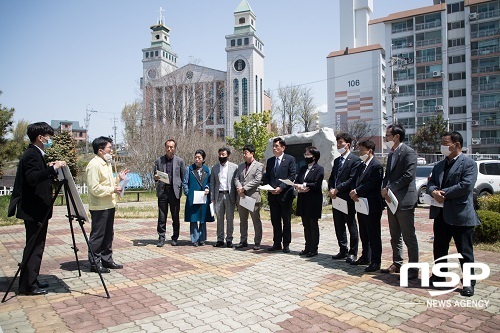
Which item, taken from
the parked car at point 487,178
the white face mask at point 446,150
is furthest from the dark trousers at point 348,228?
the parked car at point 487,178

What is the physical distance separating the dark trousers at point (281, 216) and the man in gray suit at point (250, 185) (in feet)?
1.03

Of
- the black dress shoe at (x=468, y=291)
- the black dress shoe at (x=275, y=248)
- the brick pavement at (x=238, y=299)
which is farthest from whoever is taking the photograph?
the black dress shoe at (x=275, y=248)

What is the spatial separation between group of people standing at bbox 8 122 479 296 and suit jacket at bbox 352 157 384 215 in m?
0.02

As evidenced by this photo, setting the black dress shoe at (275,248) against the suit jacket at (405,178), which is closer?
the suit jacket at (405,178)

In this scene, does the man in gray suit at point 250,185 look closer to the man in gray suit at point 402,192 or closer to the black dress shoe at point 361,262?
the black dress shoe at point 361,262

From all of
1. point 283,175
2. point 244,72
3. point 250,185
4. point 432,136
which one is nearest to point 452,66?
point 432,136

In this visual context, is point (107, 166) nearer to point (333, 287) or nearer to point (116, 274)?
point (116, 274)

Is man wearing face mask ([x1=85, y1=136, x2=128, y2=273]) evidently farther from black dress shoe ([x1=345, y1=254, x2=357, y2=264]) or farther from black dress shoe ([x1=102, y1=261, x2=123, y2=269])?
black dress shoe ([x1=345, y1=254, x2=357, y2=264])

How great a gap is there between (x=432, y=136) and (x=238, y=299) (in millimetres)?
43233

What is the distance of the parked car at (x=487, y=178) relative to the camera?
14.4 metres

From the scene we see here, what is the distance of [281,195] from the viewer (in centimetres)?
688

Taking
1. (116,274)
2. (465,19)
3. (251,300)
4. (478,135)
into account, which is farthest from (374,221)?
(465,19)

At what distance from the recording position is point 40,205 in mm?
4867

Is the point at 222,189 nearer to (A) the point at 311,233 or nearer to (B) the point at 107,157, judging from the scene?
(A) the point at 311,233
